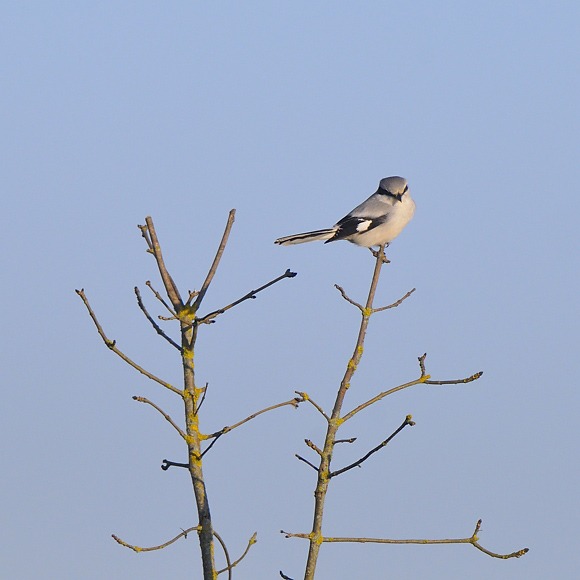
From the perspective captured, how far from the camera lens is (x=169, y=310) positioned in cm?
387

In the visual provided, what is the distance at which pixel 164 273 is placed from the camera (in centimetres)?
388

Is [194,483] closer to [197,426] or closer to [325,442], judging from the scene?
[197,426]

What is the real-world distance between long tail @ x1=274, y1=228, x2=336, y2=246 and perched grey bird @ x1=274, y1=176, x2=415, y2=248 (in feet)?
0.34

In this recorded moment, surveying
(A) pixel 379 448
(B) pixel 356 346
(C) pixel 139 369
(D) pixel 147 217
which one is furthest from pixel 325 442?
(D) pixel 147 217

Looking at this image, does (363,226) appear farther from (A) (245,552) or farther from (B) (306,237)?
(A) (245,552)

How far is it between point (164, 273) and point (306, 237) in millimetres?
5275

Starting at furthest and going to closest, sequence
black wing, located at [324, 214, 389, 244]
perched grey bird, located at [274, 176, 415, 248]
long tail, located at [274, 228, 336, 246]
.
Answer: perched grey bird, located at [274, 176, 415, 248] < black wing, located at [324, 214, 389, 244] < long tail, located at [274, 228, 336, 246]

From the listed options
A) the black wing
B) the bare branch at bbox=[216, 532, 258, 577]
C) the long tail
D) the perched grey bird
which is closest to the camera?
the bare branch at bbox=[216, 532, 258, 577]

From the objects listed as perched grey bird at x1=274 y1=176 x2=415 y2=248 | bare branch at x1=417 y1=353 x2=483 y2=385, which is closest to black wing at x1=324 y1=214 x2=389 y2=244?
perched grey bird at x1=274 y1=176 x2=415 y2=248

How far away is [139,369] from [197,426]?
1.15 feet

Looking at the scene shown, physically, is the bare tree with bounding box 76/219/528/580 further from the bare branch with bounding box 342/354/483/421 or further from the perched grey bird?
the perched grey bird

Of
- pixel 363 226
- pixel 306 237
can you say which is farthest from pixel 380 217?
pixel 306 237

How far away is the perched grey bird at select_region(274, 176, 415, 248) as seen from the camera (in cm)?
993

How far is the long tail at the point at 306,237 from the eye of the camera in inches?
350
